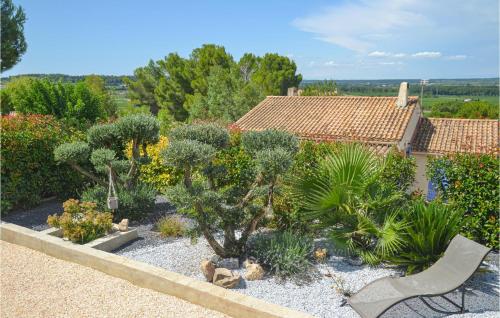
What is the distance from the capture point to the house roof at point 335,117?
1618 cm

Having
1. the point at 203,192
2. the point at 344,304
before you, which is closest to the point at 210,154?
the point at 203,192

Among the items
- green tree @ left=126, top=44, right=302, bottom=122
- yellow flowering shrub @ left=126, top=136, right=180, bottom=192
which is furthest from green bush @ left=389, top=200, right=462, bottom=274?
green tree @ left=126, top=44, right=302, bottom=122

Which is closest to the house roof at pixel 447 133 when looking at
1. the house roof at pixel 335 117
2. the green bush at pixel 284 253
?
the house roof at pixel 335 117

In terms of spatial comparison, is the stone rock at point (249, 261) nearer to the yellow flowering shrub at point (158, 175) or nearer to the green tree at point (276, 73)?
the yellow flowering shrub at point (158, 175)

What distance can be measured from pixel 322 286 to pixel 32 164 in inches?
271

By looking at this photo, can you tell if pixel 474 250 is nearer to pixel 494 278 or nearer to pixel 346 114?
pixel 494 278

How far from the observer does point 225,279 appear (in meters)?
4.68

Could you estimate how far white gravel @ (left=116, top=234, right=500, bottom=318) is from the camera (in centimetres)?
423

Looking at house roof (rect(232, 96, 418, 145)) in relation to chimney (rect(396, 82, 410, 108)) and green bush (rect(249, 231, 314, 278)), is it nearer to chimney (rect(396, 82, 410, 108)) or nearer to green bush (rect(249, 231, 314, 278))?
chimney (rect(396, 82, 410, 108))

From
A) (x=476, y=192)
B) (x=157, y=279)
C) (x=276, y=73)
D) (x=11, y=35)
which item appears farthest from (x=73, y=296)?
(x=276, y=73)

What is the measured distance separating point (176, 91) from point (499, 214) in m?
39.3

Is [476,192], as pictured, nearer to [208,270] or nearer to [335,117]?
[208,270]

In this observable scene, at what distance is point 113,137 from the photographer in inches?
306

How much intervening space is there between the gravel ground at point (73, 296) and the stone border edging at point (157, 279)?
0.29 feet
